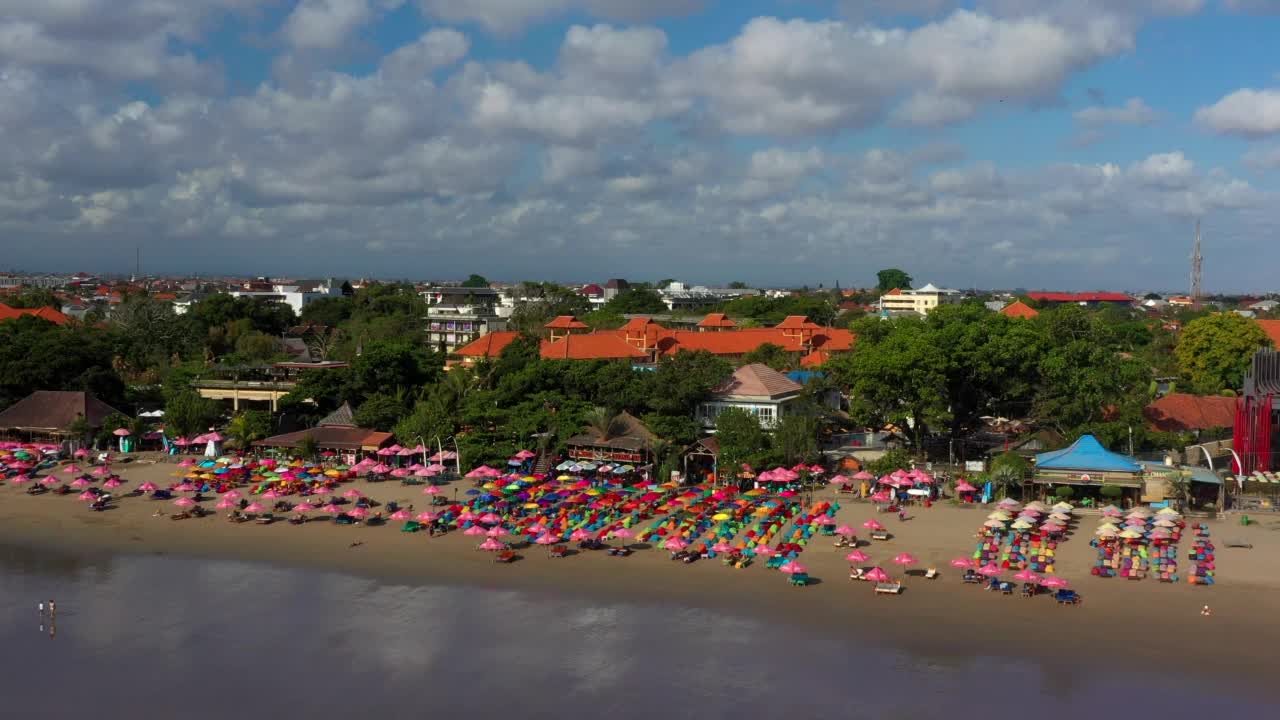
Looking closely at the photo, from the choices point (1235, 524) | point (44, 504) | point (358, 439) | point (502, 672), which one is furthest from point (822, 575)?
point (44, 504)

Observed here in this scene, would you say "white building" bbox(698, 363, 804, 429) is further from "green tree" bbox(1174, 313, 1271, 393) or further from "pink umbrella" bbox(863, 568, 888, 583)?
"green tree" bbox(1174, 313, 1271, 393)

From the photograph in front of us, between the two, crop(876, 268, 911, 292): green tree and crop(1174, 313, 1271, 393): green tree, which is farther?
crop(876, 268, 911, 292): green tree

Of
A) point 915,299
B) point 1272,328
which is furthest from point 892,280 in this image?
point 1272,328

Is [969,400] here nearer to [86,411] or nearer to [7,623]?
[7,623]

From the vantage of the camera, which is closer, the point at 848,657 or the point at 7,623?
the point at 848,657

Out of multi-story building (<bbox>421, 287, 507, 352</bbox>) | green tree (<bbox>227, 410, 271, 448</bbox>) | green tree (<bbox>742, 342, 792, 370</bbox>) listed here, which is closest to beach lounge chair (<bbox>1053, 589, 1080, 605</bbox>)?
green tree (<bbox>227, 410, 271, 448</bbox>)

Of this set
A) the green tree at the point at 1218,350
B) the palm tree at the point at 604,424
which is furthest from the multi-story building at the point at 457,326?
the green tree at the point at 1218,350
